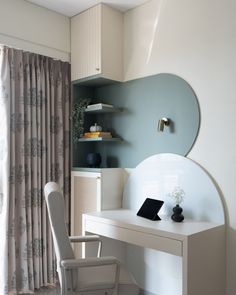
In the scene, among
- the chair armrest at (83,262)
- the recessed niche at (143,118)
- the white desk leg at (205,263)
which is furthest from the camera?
the recessed niche at (143,118)

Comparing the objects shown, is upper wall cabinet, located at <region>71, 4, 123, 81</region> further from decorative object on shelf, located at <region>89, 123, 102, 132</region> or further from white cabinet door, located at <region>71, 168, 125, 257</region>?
white cabinet door, located at <region>71, 168, 125, 257</region>

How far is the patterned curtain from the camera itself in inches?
108

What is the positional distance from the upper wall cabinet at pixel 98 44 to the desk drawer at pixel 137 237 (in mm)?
1412

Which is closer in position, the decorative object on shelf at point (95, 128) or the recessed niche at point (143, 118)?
the recessed niche at point (143, 118)

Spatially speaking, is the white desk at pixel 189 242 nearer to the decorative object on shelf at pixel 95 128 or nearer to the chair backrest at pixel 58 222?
the chair backrest at pixel 58 222

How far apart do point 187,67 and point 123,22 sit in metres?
0.97

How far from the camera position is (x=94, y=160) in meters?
3.10

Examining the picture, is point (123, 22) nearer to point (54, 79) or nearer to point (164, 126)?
point (54, 79)

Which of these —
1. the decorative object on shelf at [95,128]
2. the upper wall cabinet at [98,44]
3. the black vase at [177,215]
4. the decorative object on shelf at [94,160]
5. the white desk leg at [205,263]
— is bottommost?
the white desk leg at [205,263]

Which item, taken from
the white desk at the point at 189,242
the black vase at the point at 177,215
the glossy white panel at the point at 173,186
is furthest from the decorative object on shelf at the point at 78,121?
the black vase at the point at 177,215

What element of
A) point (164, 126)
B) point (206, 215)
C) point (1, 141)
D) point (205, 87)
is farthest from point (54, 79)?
point (206, 215)

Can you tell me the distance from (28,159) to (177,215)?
1.48 m

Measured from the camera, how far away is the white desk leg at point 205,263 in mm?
1965

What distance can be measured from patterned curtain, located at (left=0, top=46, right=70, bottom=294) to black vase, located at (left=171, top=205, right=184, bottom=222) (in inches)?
50.6
